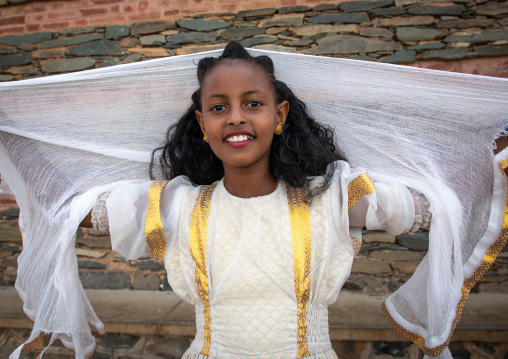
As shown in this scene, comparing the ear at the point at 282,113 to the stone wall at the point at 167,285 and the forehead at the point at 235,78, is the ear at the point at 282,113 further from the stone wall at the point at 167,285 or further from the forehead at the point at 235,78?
the stone wall at the point at 167,285

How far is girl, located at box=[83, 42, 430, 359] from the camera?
1.47 meters

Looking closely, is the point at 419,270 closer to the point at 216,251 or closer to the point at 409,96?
the point at 409,96

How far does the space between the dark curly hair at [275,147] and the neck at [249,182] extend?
5 centimetres

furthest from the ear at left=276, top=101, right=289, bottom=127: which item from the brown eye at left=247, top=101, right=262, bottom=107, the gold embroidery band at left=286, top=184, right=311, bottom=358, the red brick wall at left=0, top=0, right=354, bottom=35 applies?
the red brick wall at left=0, top=0, right=354, bottom=35

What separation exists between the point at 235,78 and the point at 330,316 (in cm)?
174

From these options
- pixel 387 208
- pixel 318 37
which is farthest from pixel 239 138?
pixel 318 37

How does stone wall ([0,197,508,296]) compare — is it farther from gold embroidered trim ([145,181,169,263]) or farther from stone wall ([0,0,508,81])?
gold embroidered trim ([145,181,169,263])

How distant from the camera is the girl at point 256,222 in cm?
147

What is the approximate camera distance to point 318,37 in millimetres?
3178

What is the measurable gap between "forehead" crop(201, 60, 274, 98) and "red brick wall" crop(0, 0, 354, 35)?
1879mm

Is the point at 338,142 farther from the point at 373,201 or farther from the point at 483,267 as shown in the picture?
the point at 483,267

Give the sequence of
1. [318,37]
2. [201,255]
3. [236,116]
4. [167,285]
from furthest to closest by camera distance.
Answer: [167,285] < [318,37] < [201,255] < [236,116]

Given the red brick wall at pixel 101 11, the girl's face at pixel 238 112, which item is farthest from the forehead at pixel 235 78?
the red brick wall at pixel 101 11

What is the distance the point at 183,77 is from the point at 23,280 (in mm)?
997
